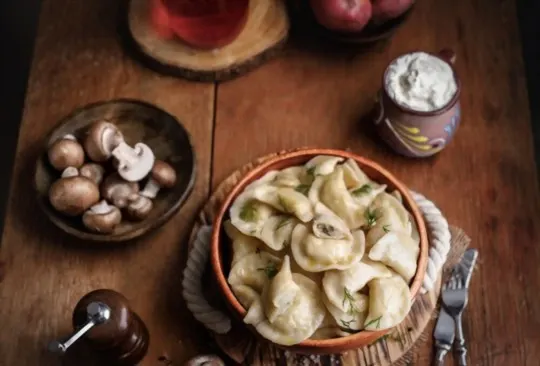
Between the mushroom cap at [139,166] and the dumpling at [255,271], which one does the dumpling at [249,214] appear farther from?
the mushroom cap at [139,166]

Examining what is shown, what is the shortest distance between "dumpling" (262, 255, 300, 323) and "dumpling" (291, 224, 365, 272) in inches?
0.8

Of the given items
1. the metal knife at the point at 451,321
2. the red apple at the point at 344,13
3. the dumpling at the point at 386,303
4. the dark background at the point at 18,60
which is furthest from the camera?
the dark background at the point at 18,60

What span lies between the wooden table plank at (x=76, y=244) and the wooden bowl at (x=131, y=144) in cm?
3

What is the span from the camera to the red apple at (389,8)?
90 cm

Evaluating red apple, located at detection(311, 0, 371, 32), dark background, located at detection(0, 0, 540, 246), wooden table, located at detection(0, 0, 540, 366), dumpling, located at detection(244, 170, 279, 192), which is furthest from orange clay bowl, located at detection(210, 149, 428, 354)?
dark background, located at detection(0, 0, 540, 246)

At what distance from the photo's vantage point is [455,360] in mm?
769

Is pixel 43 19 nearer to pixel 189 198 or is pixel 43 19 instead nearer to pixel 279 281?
pixel 189 198

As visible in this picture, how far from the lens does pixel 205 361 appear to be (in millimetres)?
730

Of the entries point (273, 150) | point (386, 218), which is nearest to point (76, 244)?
point (273, 150)

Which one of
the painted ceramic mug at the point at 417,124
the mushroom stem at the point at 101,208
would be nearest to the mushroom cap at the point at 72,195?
the mushroom stem at the point at 101,208

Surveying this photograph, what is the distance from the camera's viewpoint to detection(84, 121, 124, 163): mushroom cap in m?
0.84

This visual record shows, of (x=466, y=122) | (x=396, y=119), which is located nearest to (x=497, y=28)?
(x=466, y=122)

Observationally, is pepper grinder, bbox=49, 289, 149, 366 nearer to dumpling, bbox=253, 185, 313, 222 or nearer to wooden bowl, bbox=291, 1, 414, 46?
dumpling, bbox=253, 185, 313, 222

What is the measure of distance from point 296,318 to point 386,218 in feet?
0.47
